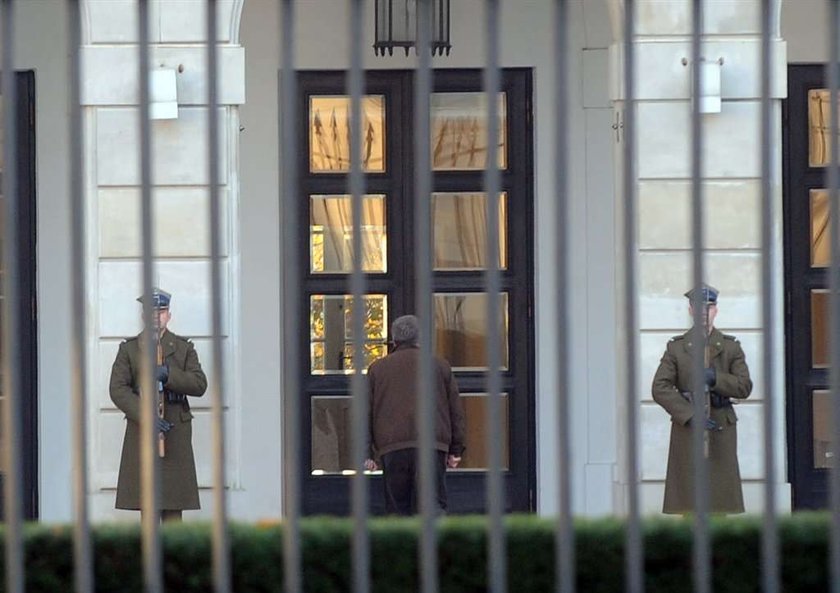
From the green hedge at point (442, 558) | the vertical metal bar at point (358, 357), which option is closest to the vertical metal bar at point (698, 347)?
the green hedge at point (442, 558)

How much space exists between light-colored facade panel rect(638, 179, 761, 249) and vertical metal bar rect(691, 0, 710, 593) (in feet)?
22.9

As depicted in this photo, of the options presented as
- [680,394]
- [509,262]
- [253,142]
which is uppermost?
[253,142]

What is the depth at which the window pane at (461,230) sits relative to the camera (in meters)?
12.4

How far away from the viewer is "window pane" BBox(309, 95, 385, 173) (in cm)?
1237

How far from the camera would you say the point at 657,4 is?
10.5m

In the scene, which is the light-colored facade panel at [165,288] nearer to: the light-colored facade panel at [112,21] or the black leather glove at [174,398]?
the black leather glove at [174,398]

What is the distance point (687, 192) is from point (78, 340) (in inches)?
293

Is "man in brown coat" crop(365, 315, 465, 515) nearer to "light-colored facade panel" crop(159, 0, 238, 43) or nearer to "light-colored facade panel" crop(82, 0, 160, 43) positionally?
"light-colored facade panel" crop(159, 0, 238, 43)

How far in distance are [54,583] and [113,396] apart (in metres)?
6.21

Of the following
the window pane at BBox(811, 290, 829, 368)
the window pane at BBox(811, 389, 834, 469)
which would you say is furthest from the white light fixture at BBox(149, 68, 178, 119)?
the window pane at BBox(811, 389, 834, 469)

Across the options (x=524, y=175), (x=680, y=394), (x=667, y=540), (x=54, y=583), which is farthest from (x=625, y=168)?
(x=524, y=175)

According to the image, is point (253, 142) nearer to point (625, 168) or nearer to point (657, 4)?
point (657, 4)

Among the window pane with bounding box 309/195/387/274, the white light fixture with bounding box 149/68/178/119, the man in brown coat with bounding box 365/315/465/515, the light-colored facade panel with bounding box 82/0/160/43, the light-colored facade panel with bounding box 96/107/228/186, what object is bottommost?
the man in brown coat with bounding box 365/315/465/515

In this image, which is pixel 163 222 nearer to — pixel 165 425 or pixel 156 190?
pixel 156 190
